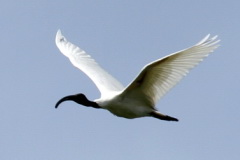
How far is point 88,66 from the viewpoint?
54.7 ft

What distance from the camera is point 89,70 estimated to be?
16.4m

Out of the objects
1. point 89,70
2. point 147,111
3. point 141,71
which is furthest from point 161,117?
point 89,70

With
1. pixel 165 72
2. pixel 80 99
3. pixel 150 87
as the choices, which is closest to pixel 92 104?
pixel 80 99

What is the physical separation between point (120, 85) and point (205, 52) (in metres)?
3.19

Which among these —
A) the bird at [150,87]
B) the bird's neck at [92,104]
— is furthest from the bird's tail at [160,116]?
the bird's neck at [92,104]

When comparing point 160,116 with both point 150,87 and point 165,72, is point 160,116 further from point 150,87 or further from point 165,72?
point 165,72

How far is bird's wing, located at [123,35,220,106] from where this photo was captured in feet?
43.1

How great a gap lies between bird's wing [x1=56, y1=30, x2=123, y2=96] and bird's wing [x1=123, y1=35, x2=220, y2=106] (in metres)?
1.04

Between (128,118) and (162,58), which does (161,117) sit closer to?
(128,118)

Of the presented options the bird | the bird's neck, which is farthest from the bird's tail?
the bird's neck

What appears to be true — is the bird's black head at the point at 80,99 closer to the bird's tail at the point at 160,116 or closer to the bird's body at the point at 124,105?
the bird's body at the point at 124,105

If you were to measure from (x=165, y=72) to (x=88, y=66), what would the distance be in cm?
326

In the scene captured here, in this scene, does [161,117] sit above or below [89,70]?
below

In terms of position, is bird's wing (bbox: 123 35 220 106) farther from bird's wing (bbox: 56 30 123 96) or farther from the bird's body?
bird's wing (bbox: 56 30 123 96)
